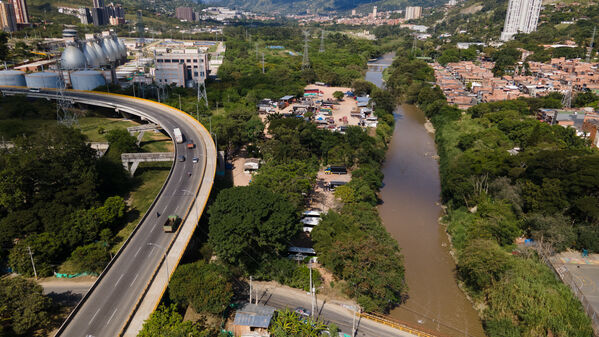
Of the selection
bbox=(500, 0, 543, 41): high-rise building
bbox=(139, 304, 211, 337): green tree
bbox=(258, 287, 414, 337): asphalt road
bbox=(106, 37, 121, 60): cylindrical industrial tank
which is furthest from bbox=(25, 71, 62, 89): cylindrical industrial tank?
bbox=(500, 0, 543, 41): high-rise building

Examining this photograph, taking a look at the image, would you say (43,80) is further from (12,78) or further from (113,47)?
(113,47)

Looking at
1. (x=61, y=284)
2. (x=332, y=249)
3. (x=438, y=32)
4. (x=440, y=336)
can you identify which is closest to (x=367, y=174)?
(x=332, y=249)

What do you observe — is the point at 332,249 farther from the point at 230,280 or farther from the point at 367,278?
the point at 230,280

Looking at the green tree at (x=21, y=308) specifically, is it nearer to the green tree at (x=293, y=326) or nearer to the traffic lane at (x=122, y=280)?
the traffic lane at (x=122, y=280)

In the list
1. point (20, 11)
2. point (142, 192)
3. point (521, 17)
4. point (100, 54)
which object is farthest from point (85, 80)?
point (521, 17)

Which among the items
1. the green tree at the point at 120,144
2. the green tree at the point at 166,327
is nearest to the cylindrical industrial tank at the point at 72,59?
the green tree at the point at 120,144

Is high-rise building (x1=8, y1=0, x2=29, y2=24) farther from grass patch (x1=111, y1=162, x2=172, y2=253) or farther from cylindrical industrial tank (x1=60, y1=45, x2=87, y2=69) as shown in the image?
grass patch (x1=111, y1=162, x2=172, y2=253)
